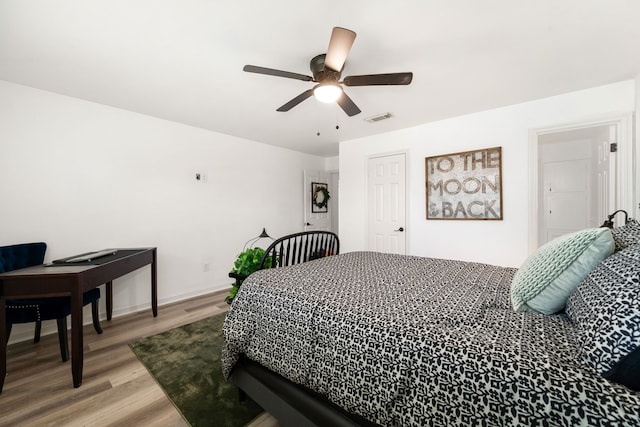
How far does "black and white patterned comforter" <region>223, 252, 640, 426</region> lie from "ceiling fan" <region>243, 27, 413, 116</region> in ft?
4.47

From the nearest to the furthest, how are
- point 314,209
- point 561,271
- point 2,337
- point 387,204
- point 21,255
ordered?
point 561,271, point 2,337, point 21,255, point 387,204, point 314,209

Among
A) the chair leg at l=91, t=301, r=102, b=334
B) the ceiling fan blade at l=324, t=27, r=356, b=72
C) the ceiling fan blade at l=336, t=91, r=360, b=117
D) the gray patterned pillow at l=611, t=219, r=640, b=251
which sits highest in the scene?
the ceiling fan blade at l=324, t=27, r=356, b=72

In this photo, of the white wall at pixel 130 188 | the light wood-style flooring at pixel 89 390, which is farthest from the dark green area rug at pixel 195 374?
the white wall at pixel 130 188

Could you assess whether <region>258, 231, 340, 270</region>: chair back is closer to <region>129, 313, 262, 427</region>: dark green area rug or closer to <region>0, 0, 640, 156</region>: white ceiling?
<region>129, 313, 262, 427</region>: dark green area rug

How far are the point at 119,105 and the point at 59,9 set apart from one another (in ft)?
5.10

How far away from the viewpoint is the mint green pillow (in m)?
1.00

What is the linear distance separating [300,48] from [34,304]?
9.14ft

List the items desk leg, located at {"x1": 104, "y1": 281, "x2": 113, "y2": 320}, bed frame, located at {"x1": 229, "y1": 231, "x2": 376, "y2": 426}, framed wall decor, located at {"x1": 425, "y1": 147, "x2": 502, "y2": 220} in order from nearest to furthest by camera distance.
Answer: bed frame, located at {"x1": 229, "y1": 231, "x2": 376, "y2": 426} < desk leg, located at {"x1": 104, "y1": 281, "x2": 113, "y2": 320} < framed wall decor, located at {"x1": 425, "y1": 147, "x2": 502, "y2": 220}

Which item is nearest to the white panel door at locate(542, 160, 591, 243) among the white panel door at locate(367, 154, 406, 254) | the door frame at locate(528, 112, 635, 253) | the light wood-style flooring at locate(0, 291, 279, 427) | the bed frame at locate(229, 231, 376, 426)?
the door frame at locate(528, 112, 635, 253)

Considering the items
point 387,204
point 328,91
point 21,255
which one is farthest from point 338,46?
point 21,255

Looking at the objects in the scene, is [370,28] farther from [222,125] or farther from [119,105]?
[119,105]

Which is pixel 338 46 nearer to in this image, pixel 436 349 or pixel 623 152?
pixel 436 349

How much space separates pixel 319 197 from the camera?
18.2ft

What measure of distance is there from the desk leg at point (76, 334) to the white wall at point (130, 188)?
1.32m
